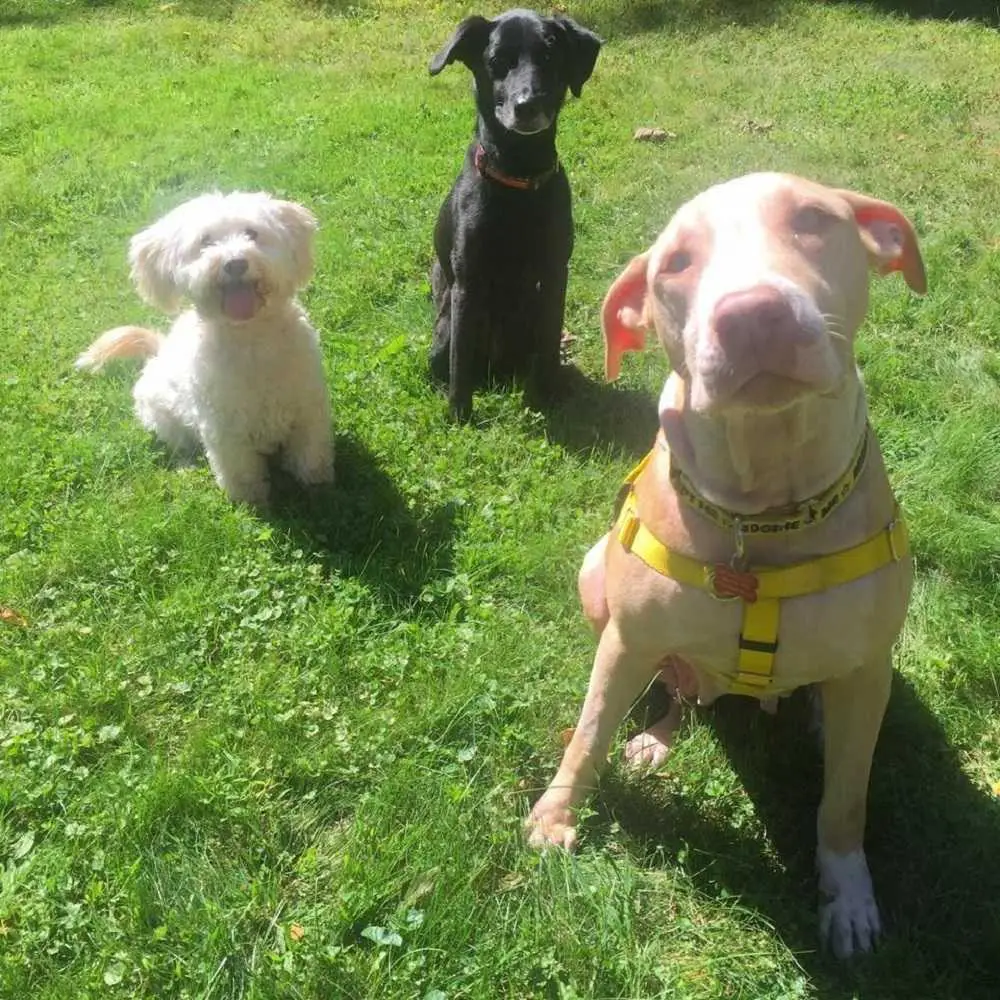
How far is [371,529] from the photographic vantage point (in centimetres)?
325

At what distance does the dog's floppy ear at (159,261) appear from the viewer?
3.20 meters

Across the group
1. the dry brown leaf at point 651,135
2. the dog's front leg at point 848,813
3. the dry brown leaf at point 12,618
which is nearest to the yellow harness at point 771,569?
the dog's front leg at point 848,813

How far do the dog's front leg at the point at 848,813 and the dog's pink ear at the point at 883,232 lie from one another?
0.80 metres

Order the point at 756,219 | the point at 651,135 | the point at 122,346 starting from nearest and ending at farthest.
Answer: the point at 756,219, the point at 122,346, the point at 651,135

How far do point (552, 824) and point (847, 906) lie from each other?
2.16 feet

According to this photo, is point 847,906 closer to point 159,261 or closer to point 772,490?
point 772,490

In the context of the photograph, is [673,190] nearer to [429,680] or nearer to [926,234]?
[926,234]

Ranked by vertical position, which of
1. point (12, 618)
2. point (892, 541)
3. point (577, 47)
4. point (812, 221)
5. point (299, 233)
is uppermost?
point (812, 221)

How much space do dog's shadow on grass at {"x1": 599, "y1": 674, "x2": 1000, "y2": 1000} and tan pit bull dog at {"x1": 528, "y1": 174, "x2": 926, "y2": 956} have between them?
3.1 inches

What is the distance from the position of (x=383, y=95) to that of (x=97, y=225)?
281 centimetres

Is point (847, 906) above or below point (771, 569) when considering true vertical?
below

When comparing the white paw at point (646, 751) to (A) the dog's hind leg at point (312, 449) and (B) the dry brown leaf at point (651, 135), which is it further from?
(B) the dry brown leaf at point (651, 135)

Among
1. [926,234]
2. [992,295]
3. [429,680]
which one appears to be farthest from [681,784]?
[926,234]

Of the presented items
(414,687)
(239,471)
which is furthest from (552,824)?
(239,471)
